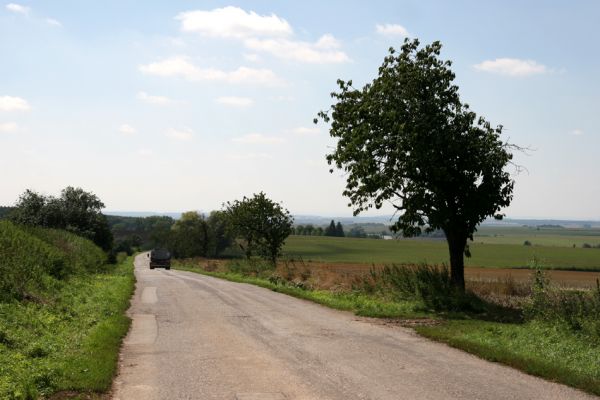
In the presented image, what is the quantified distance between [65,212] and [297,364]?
5559 cm

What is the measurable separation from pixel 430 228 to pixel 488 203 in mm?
2464

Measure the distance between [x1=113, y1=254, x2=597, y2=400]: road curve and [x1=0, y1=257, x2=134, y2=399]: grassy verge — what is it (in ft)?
1.46

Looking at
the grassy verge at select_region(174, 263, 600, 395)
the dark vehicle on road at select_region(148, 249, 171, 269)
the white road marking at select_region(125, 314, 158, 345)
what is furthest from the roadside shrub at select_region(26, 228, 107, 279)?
the dark vehicle on road at select_region(148, 249, 171, 269)

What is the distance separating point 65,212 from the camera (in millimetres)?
59562

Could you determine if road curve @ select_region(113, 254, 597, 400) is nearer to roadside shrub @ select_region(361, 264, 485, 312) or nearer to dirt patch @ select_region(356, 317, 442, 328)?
dirt patch @ select_region(356, 317, 442, 328)

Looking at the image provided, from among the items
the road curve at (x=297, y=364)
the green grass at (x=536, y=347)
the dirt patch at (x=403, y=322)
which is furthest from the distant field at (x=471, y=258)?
the road curve at (x=297, y=364)

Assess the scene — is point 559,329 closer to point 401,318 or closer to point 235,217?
point 401,318

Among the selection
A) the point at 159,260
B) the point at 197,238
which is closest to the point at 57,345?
the point at 159,260

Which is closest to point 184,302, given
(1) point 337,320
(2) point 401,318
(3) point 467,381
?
(1) point 337,320

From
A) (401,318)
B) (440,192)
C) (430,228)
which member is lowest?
(401,318)

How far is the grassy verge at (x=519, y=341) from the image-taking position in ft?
33.1

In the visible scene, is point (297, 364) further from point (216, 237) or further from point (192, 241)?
point (216, 237)

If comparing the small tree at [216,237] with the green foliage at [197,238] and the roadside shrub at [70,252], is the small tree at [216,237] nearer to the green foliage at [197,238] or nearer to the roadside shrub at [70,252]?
the green foliage at [197,238]

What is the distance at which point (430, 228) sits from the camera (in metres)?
21.8
